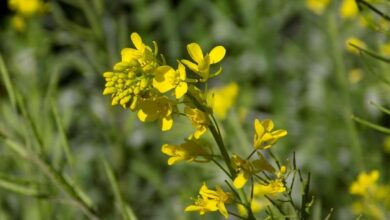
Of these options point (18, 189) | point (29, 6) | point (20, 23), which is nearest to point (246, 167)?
point (18, 189)

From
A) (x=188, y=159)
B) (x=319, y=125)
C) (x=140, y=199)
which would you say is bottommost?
(x=319, y=125)

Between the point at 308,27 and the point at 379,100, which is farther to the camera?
the point at 308,27

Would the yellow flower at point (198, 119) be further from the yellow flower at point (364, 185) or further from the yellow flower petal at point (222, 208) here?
the yellow flower at point (364, 185)

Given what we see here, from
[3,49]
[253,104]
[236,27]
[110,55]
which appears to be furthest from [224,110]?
[3,49]

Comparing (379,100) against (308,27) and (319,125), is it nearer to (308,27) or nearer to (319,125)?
(319,125)

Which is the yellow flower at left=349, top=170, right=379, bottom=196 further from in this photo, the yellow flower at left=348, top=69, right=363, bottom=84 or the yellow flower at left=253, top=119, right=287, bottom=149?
the yellow flower at left=348, top=69, right=363, bottom=84

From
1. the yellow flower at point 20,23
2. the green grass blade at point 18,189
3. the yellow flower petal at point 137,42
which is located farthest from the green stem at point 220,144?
the yellow flower at point 20,23

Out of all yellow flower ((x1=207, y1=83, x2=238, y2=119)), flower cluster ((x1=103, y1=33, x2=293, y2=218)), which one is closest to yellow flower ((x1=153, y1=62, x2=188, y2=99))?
flower cluster ((x1=103, y1=33, x2=293, y2=218))
